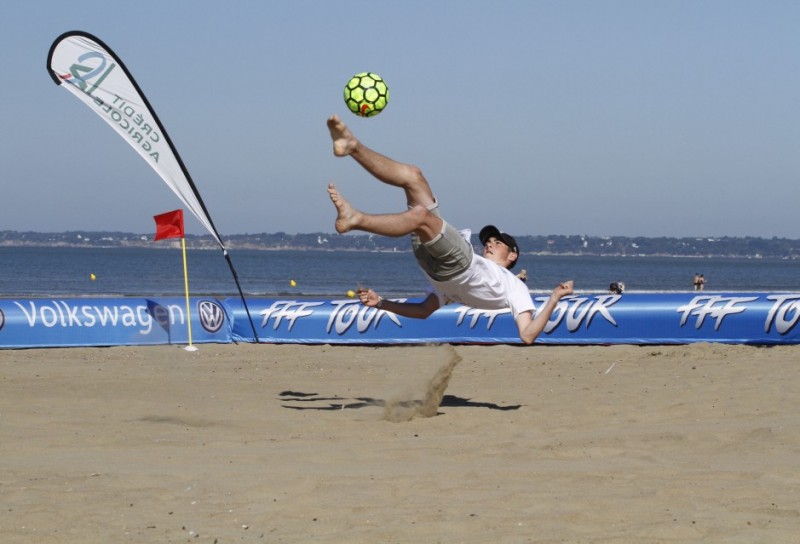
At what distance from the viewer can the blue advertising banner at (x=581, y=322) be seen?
1529 centimetres

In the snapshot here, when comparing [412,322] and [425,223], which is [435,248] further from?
[412,322]

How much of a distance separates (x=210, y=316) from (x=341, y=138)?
904 cm

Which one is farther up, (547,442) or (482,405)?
(547,442)

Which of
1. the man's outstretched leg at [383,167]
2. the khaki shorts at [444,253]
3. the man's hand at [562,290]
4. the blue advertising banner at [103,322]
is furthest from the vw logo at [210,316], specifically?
the man's outstretched leg at [383,167]

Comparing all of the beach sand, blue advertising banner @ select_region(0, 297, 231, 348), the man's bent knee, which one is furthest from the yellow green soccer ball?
blue advertising banner @ select_region(0, 297, 231, 348)

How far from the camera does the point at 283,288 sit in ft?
185

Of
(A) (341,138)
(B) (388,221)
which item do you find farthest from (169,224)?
(B) (388,221)

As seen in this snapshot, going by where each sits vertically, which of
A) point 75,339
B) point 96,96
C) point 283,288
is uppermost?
point 96,96

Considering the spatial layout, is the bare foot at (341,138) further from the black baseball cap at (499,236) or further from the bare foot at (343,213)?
the black baseball cap at (499,236)

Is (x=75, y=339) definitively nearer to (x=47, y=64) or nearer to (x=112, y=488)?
(x=47, y=64)

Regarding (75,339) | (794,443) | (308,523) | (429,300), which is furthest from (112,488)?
(75,339)

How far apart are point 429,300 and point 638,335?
24.3ft

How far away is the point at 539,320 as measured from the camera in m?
8.27

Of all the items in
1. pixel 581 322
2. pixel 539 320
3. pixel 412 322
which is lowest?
pixel 412 322
